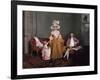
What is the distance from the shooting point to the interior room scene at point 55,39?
1805 mm

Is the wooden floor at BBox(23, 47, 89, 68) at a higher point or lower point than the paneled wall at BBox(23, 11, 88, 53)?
lower

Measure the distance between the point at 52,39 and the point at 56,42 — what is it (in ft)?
0.15

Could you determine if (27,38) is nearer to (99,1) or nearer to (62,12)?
(62,12)

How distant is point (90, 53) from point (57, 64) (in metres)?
0.35

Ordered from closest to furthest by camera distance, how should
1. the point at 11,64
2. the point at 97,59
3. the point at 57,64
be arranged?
the point at 11,64 < the point at 57,64 < the point at 97,59

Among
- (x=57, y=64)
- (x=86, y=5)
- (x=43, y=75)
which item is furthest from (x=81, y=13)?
(x=43, y=75)

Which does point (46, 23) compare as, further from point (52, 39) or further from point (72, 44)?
point (72, 44)

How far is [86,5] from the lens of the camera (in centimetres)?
197

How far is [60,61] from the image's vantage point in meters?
1.89

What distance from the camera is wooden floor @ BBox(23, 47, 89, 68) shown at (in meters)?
1.80

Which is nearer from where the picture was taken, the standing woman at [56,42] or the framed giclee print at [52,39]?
the framed giclee print at [52,39]

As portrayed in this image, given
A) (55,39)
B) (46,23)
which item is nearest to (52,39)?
(55,39)

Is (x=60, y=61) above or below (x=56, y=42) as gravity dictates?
below

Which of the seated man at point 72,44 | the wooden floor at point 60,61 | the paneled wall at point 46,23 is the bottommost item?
the wooden floor at point 60,61
